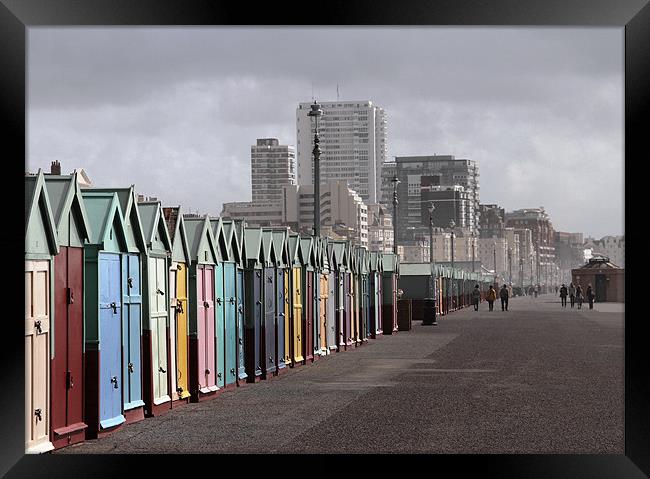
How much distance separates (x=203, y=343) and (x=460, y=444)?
6.99m

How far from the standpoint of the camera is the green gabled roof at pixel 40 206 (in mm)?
12672

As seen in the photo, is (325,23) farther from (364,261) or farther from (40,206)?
(364,261)

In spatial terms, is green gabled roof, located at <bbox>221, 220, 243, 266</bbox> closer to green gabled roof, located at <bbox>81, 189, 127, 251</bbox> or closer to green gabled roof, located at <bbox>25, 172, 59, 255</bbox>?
green gabled roof, located at <bbox>81, 189, 127, 251</bbox>

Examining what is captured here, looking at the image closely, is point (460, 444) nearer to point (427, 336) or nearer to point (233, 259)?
point (233, 259)

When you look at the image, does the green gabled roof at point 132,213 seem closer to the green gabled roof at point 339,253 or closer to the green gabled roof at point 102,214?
the green gabled roof at point 102,214

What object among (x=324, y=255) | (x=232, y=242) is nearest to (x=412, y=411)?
(x=232, y=242)

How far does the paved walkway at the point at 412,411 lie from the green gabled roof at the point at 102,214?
7.69 feet

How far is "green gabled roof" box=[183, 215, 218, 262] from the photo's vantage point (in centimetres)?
1969

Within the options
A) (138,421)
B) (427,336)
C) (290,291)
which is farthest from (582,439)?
(427,336)

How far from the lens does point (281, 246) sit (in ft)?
86.6

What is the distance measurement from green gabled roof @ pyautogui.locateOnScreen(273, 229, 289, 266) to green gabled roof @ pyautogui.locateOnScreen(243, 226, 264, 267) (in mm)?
1494

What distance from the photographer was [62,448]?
1352cm

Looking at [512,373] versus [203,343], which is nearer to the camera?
[203,343]

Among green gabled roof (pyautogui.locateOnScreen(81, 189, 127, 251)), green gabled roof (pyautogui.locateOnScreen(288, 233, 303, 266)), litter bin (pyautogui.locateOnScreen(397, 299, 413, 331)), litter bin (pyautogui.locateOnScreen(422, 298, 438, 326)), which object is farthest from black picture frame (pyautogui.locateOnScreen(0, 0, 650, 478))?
litter bin (pyautogui.locateOnScreen(422, 298, 438, 326))
